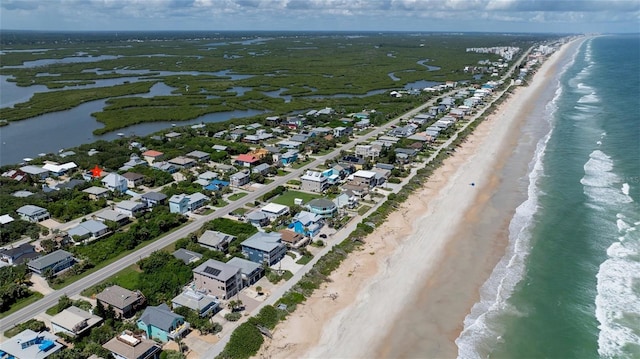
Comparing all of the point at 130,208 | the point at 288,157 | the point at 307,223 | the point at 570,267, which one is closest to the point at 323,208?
the point at 307,223

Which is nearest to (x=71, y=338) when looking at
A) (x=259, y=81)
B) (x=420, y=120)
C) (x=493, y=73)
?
(x=420, y=120)

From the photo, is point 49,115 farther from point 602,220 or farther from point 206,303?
point 602,220

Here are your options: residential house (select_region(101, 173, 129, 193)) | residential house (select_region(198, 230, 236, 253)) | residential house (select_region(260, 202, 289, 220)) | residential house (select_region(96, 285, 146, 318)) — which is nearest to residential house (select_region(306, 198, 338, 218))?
residential house (select_region(260, 202, 289, 220))

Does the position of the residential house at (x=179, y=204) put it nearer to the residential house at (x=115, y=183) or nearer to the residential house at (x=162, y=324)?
the residential house at (x=115, y=183)

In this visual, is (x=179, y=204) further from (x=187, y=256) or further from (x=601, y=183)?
(x=601, y=183)

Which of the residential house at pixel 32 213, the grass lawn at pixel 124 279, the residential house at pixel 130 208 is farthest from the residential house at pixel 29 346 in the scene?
the residential house at pixel 32 213
